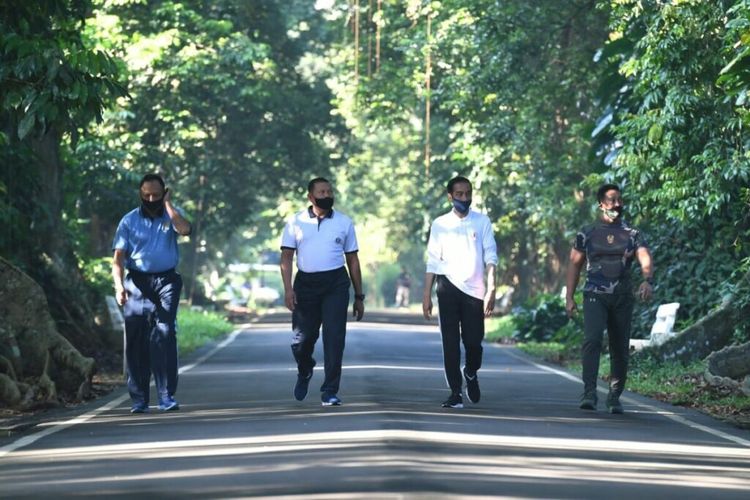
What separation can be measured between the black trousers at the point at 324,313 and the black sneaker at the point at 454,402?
958 millimetres

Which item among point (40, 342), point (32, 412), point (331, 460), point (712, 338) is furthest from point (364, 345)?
point (331, 460)

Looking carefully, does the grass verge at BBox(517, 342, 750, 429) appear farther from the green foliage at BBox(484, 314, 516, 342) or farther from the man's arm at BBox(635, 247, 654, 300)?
the green foliage at BBox(484, 314, 516, 342)

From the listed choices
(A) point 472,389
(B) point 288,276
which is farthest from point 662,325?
(B) point 288,276

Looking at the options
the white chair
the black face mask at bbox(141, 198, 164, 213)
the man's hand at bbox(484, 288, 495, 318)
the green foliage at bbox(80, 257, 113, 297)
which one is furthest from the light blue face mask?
the green foliage at bbox(80, 257, 113, 297)

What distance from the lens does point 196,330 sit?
115 ft

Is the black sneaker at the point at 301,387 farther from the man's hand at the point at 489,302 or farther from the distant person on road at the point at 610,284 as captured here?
the distant person on road at the point at 610,284

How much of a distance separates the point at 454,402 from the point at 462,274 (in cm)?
117

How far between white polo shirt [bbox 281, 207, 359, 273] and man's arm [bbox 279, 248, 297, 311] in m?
0.11

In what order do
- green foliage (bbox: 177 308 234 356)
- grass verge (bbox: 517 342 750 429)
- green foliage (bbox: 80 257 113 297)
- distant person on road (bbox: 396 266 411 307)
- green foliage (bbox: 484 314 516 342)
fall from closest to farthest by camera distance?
grass verge (bbox: 517 342 750 429) → green foliage (bbox: 80 257 113 297) → green foliage (bbox: 177 308 234 356) → green foliage (bbox: 484 314 516 342) → distant person on road (bbox: 396 266 411 307)

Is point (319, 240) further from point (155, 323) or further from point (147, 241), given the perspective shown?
point (155, 323)

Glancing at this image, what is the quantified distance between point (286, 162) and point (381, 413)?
37.9 metres

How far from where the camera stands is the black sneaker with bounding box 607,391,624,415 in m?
16.0

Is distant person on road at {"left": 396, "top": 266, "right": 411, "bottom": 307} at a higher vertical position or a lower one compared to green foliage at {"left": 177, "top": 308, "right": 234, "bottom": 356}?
higher

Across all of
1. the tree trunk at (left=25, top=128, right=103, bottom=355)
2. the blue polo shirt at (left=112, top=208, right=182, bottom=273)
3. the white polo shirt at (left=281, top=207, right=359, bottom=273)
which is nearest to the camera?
the blue polo shirt at (left=112, top=208, right=182, bottom=273)
